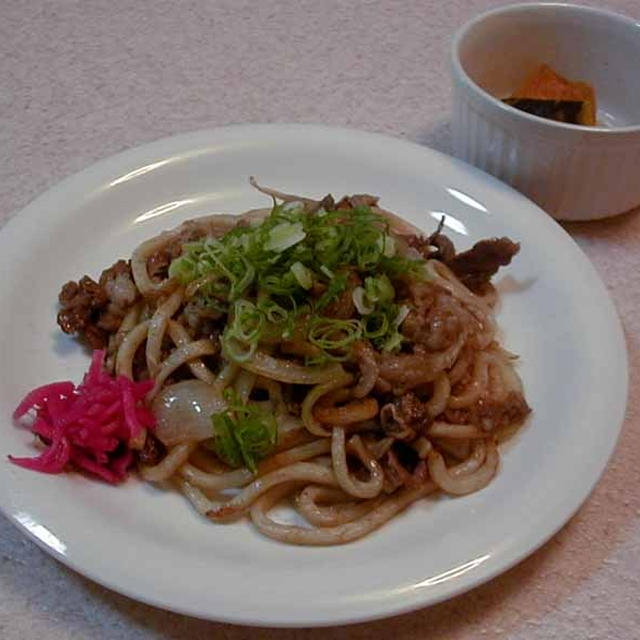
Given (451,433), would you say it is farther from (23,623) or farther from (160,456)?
(23,623)

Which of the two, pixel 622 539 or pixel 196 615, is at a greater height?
pixel 196 615

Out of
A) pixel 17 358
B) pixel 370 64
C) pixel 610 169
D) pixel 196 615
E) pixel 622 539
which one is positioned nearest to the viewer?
pixel 196 615

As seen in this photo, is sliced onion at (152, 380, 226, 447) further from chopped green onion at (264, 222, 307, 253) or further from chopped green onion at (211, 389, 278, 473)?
chopped green onion at (264, 222, 307, 253)

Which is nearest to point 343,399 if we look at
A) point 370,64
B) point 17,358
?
point 17,358

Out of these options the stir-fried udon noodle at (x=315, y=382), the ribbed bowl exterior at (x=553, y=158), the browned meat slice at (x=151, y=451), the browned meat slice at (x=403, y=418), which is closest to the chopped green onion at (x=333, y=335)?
the stir-fried udon noodle at (x=315, y=382)

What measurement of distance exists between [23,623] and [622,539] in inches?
47.2

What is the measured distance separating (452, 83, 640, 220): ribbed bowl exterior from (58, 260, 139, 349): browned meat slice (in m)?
1.08

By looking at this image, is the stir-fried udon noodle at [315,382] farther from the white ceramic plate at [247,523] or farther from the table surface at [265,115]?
the table surface at [265,115]

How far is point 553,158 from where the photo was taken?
94.1 inches

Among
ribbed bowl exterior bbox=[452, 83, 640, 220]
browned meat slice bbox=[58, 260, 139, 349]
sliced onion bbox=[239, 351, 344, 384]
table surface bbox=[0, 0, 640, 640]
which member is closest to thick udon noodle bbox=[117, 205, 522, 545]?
sliced onion bbox=[239, 351, 344, 384]

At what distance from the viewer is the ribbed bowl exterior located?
2340 mm

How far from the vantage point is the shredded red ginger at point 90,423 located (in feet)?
5.70

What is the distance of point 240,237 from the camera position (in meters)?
1.91

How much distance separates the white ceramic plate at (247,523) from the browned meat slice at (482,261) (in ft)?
0.31
